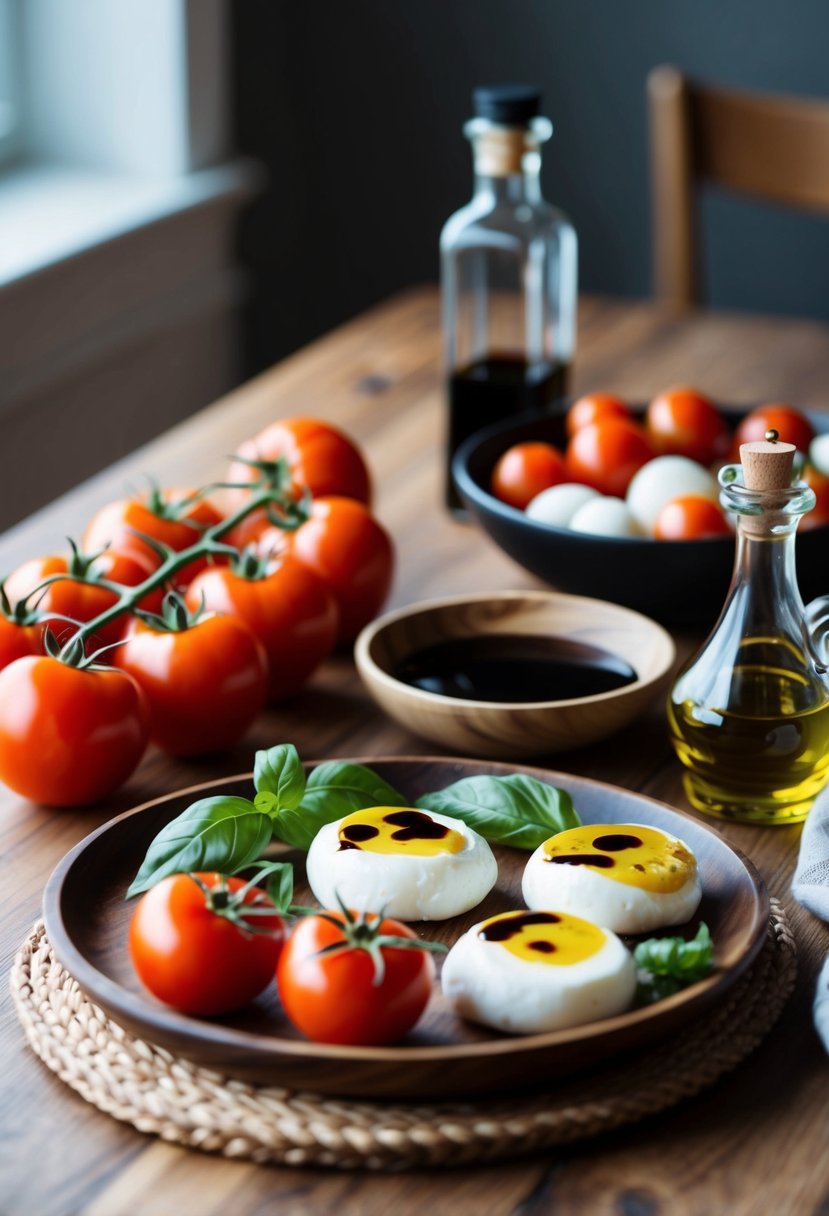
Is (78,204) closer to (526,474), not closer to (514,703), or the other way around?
(526,474)

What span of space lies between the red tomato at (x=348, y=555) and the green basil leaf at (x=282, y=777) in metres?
0.33

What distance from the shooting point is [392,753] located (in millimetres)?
1087

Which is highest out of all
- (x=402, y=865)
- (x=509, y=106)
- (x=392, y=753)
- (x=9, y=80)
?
(x=509, y=106)

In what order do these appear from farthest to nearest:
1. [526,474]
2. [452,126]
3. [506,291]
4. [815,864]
Result: [452,126] < [506,291] < [526,474] < [815,864]

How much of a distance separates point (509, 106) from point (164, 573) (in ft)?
1.91

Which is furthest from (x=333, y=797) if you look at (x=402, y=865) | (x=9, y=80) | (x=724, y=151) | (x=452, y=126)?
(x=452, y=126)

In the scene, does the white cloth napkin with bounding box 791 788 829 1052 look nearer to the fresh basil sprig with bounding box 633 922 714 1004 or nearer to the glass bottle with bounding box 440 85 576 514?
the fresh basil sprig with bounding box 633 922 714 1004

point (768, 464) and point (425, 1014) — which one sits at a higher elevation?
point (768, 464)

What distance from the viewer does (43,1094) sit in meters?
0.73

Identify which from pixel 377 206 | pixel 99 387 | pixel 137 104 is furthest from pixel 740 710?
pixel 377 206

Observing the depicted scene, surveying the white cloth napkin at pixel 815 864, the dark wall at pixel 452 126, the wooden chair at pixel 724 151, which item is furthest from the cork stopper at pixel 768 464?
the dark wall at pixel 452 126

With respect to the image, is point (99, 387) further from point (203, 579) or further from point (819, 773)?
point (819, 773)

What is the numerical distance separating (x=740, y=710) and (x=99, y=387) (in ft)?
5.88

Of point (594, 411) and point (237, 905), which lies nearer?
point (237, 905)
